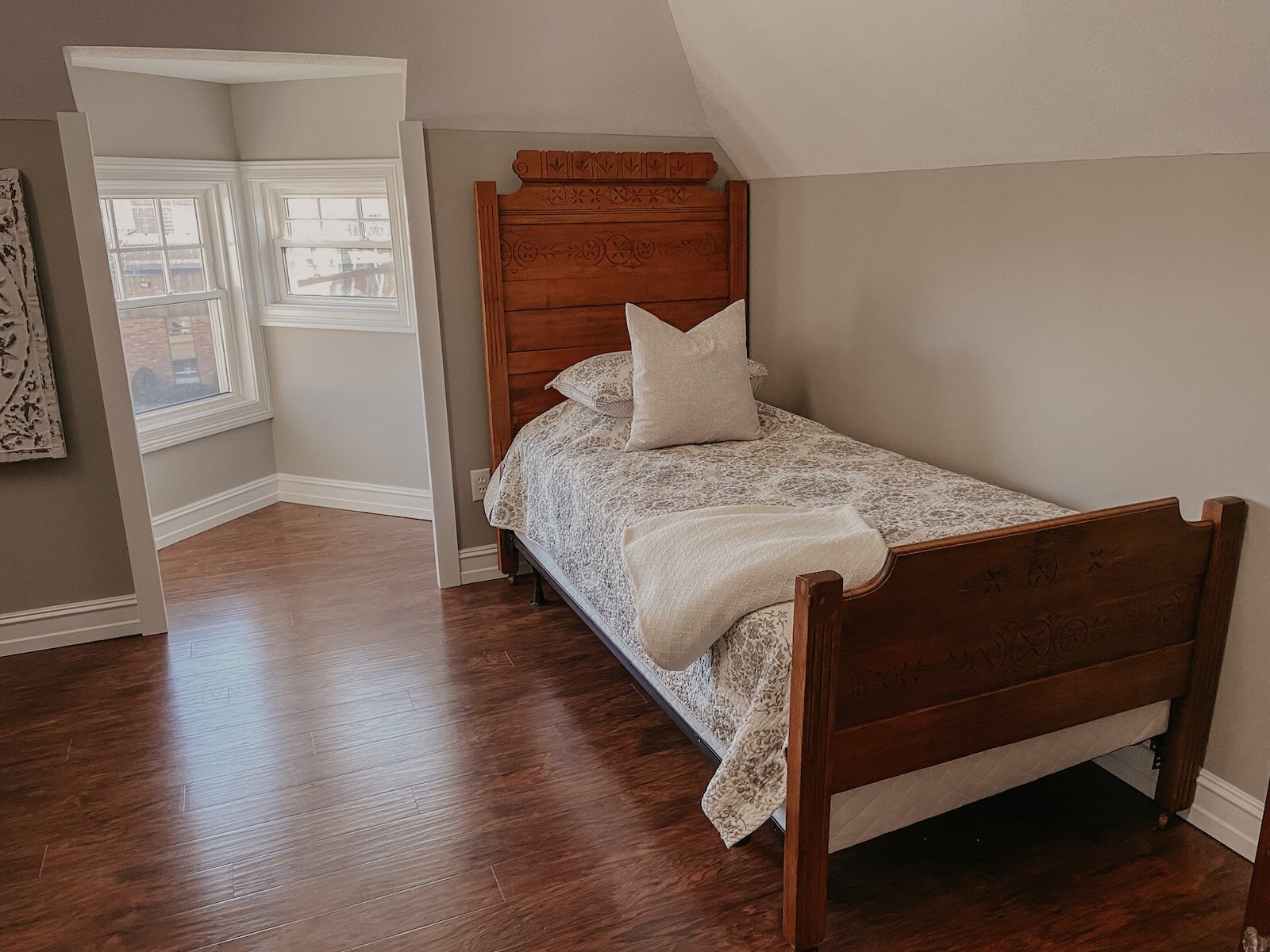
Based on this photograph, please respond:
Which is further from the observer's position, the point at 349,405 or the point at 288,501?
the point at 288,501

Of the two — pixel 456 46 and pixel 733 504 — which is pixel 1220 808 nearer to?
pixel 733 504

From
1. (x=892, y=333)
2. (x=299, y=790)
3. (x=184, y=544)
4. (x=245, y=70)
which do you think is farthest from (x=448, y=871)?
(x=245, y=70)

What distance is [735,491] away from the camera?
263cm

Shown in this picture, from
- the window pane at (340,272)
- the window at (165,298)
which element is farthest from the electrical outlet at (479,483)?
the window at (165,298)

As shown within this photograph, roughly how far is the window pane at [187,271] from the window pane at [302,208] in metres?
0.47

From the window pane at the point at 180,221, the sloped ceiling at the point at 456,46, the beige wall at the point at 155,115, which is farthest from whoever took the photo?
the window pane at the point at 180,221

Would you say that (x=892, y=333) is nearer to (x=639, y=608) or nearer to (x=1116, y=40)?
(x=1116, y=40)

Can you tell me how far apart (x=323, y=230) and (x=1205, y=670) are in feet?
13.0

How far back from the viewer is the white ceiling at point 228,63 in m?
2.92

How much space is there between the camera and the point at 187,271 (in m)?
4.44

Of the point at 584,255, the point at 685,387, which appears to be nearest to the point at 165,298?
the point at 584,255

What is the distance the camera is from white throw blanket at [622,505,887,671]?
75.0 inches

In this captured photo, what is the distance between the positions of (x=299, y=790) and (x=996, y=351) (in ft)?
7.34

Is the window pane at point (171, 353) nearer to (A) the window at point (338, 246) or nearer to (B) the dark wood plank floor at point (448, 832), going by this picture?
(A) the window at point (338, 246)
